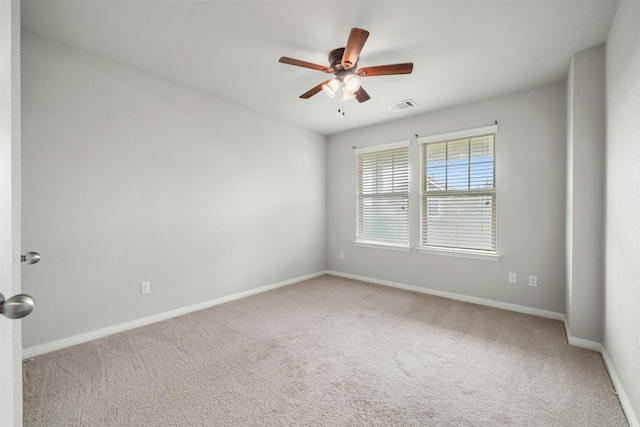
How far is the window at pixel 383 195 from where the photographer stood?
4.18 metres

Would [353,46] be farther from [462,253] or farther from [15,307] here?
[462,253]

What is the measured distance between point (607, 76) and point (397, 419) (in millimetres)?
2918

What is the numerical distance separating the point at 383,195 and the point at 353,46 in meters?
2.71

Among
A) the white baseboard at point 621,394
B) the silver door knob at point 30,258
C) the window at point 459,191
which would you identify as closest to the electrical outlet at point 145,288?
the silver door knob at point 30,258

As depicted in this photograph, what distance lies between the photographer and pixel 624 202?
5.81 ft

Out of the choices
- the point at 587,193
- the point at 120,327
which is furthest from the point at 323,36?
the point at 120,327

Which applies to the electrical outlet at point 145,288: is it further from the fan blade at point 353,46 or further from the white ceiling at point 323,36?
the fan blade at point 353,46

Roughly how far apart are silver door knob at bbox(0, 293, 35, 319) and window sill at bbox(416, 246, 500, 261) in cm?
385

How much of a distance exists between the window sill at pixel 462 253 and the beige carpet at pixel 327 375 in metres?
0.69

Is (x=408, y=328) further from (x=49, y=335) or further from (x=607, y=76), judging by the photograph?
(x=49, y=335)

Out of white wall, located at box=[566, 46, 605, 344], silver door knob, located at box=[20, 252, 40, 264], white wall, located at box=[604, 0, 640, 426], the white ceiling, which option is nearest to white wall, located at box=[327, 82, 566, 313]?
the white ceiling

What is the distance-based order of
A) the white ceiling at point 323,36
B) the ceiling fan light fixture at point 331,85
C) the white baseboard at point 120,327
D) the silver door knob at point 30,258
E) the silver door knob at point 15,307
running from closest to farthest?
the silver door knob at point 15,307, the silver door knob at point 30,258, the white ceiling at point 323,36, the white baseboard at point 120,327, the ceiling fan light fixture at point 331,85

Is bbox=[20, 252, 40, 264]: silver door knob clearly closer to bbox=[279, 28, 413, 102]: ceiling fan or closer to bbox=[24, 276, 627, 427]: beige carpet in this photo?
bbox=[24, 276, 627, 427]: beige carpet

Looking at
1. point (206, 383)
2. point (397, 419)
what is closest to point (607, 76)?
point (397, 419)
